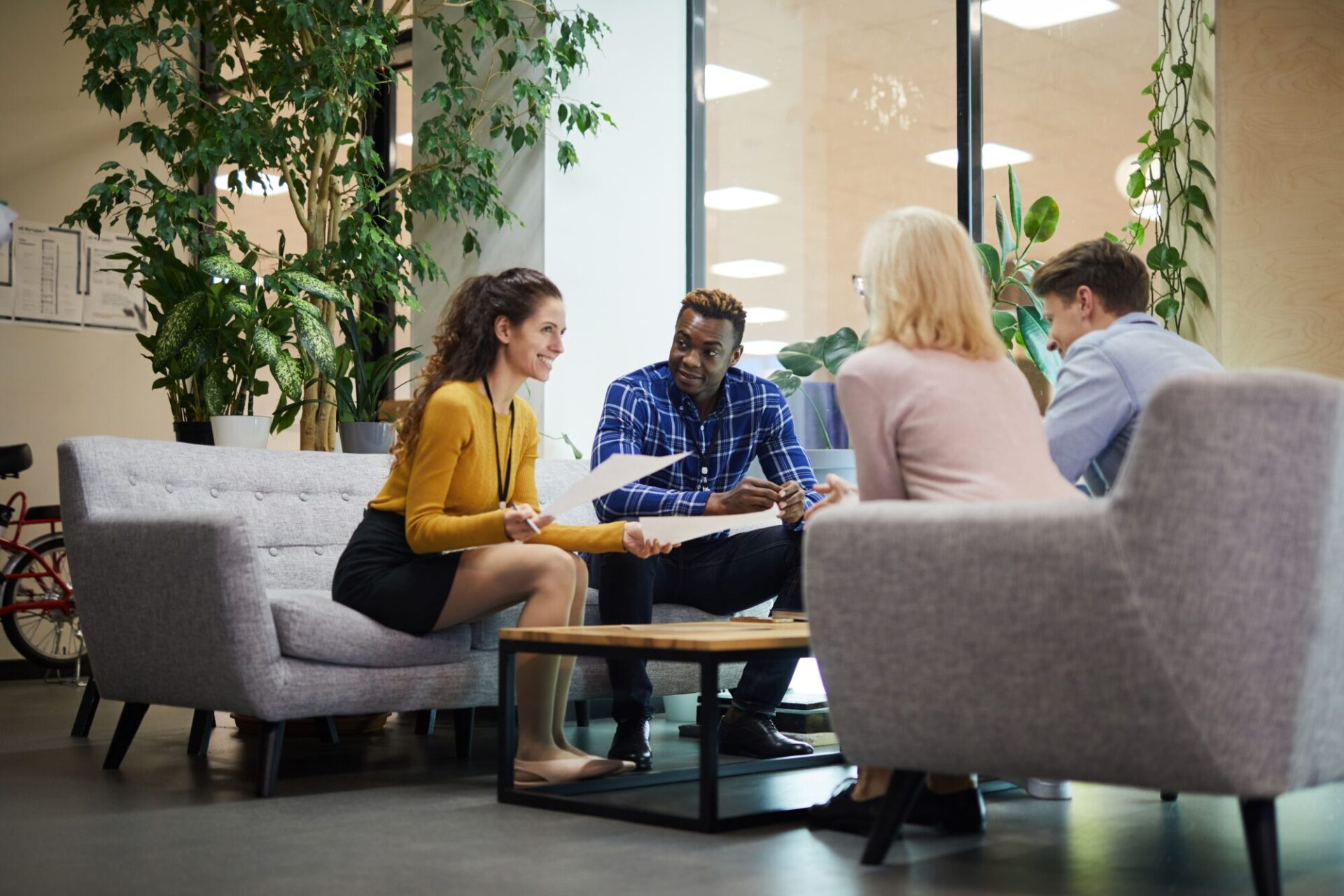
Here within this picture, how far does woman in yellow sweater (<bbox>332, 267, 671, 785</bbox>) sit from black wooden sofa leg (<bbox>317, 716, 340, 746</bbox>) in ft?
2.60

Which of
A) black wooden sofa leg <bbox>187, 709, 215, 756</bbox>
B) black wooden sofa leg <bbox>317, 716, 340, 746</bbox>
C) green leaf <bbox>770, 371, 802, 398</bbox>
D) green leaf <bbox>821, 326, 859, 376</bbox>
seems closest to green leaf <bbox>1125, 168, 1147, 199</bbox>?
green leaf <bbox>821, 326, 859, 376</bbox>

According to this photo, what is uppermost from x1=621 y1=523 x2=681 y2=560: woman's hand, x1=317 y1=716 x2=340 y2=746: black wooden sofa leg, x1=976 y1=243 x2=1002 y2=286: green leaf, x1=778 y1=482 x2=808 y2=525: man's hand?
x1=976 y1=243 x2=1002 y2=286: green leaf

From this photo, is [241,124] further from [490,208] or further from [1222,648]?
[1222,648]

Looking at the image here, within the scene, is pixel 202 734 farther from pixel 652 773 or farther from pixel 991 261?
pixel 991 261

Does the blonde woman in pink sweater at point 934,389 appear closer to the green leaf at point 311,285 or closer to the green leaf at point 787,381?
the green leaf at point 311,285

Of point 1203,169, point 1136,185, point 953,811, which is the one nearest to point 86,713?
point 953,811

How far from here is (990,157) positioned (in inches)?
188

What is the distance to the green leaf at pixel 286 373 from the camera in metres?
4.02

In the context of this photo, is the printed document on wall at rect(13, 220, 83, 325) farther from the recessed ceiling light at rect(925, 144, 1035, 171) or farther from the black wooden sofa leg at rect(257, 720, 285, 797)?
the black wooden sofa leg at rect(257, 720, 285, 797)

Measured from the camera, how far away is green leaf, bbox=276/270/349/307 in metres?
4.18

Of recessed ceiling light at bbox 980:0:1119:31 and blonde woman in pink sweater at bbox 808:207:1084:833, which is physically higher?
recessed ceiling light at bbox 980:0:1119:31

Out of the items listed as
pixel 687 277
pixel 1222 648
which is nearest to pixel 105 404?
pixel 687 277

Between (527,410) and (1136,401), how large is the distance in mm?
1272

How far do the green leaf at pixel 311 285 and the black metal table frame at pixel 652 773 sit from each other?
195 cm
